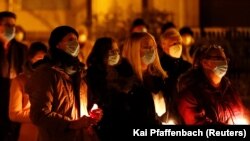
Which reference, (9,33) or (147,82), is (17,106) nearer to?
(147,82)

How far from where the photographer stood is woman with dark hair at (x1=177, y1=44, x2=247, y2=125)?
623 centimetres

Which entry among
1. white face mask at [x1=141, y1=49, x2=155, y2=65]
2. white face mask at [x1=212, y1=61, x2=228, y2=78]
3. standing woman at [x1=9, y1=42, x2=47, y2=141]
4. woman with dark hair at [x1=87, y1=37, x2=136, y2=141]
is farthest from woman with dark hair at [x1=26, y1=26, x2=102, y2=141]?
white face mask at [x1=212, y1=61, x2=228, y2=78]

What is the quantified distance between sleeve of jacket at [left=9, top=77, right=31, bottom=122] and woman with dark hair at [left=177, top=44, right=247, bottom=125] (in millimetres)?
1569

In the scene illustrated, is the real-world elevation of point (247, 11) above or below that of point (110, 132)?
above

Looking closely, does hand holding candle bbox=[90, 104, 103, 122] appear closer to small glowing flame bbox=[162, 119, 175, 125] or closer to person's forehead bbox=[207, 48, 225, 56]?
small glowing flame bbox=[162, 119, 175, 125]

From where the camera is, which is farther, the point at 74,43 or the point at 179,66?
the point at 179,66

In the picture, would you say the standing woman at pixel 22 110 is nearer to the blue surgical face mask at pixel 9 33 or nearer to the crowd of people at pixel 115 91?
the crowd of people at pixel 115 91

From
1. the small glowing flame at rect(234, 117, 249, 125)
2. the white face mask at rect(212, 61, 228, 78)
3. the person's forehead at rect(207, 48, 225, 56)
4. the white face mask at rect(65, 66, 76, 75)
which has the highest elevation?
the person's forehead at rect(207, 48, 225, 56)

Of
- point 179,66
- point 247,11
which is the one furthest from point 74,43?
point 247,11

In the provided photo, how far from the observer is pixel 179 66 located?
308 inches

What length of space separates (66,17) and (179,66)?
8708 millimetres

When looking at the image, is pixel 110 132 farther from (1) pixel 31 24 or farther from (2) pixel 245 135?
(1) pixel 31 24

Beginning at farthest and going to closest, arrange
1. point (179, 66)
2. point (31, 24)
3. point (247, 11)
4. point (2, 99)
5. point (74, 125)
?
point (247, 11)
point (31, 24)
point (2, 99)
point (179, 66)
point (74, 125)

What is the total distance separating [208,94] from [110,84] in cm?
105
